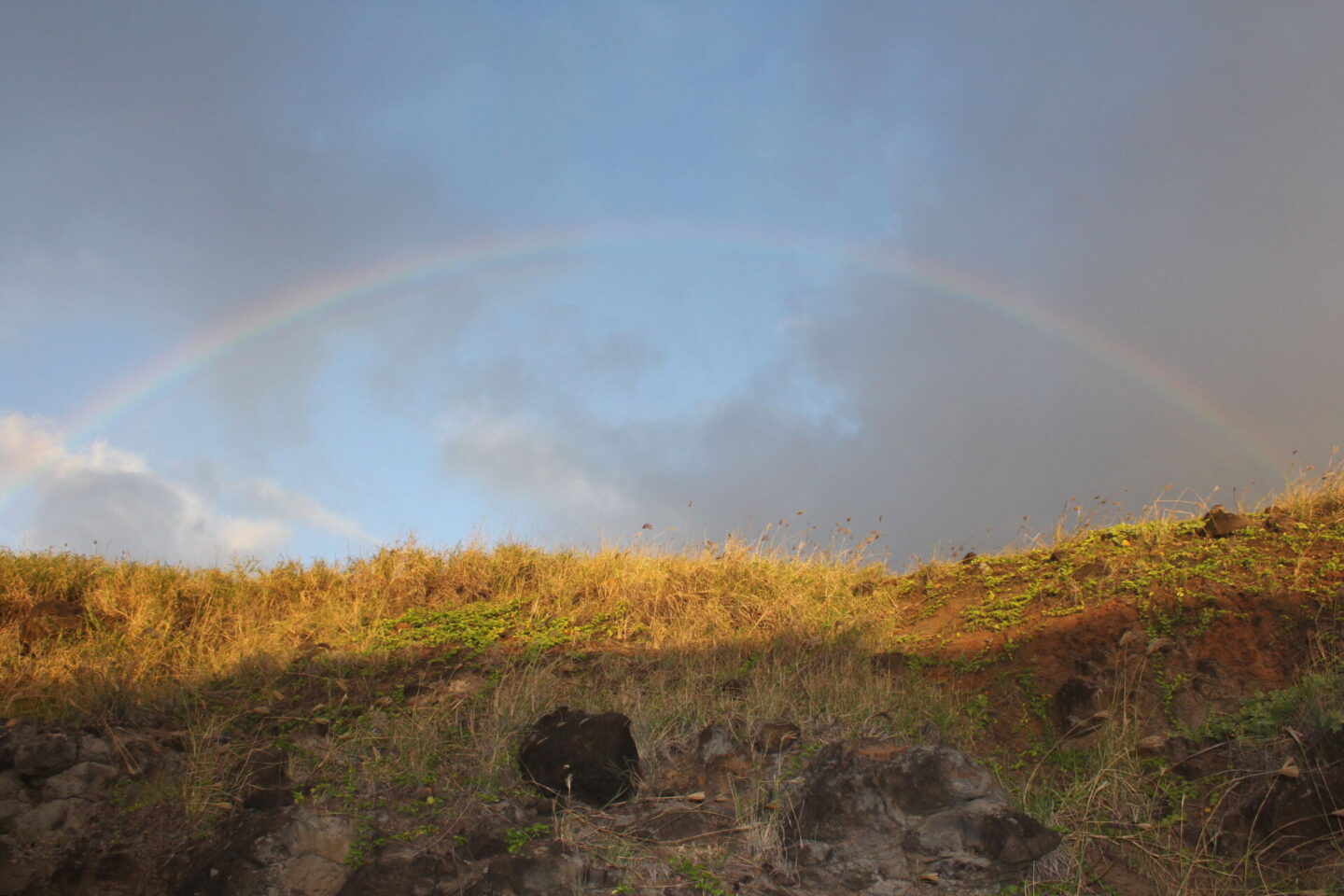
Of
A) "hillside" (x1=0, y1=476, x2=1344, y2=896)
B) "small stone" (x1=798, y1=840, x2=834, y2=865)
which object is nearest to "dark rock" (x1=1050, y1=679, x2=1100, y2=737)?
"hillside" (x1=0, y1=476, x2=1344, y2=896)

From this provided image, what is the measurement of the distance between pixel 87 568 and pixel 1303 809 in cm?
1409

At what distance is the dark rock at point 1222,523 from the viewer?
9.45 metres

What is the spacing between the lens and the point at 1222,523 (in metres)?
9.52

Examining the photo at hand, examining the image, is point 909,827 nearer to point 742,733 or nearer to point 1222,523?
point 742,733

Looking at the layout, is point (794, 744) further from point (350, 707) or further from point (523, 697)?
point (350, 707)

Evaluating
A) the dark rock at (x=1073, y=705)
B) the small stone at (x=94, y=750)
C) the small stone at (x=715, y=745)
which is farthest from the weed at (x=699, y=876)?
the small stone at (x=94, y=750)

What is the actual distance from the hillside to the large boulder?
0.06 feet

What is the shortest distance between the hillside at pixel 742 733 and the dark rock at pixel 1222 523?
0.03 meters

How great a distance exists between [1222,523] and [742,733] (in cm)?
627

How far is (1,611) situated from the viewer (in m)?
10.8

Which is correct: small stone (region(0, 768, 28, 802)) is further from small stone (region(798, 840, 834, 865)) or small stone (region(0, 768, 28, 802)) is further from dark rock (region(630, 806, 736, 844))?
small stone (region(798, 840, 834, 865))

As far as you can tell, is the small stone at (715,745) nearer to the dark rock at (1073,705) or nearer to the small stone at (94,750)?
the dark rock at (1073,705)

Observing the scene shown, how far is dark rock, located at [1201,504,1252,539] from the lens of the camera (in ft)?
31.0

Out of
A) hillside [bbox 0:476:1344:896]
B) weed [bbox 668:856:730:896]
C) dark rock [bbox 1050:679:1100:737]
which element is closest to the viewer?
weed [bbox 668:856:730:896]
